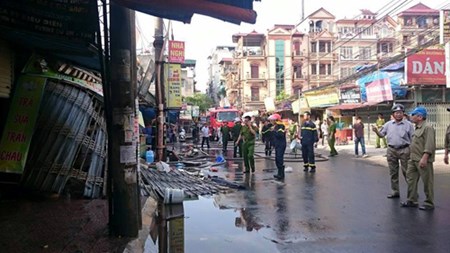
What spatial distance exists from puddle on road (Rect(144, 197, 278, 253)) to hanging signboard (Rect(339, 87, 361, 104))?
21.7m

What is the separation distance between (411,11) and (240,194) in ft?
237

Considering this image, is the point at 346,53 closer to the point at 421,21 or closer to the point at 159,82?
the point at 421,21

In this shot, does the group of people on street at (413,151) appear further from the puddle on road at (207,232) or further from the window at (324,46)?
the window at (324,46)

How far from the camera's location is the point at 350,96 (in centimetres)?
2886

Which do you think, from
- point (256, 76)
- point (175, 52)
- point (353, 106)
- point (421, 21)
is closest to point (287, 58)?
point (256, 76)

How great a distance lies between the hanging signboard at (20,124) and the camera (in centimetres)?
771

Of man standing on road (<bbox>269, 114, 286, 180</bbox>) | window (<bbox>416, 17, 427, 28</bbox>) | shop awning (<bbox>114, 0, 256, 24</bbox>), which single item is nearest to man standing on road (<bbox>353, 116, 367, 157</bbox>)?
man standing on road (<bbox>269, 114, 286, 180</bbox>)

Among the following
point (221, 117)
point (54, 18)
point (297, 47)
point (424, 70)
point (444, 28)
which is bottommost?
point (221, 117)

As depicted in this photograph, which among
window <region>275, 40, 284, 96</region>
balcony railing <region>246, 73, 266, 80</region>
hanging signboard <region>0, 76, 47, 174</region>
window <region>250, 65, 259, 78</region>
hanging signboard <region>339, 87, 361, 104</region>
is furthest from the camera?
window <region>250, 65, 259, 78</region>

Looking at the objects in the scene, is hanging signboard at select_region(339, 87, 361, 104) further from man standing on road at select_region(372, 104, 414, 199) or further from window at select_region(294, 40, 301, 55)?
window at select_region(294, 40, 301, 55)

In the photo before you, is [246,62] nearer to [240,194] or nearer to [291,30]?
[291,30]

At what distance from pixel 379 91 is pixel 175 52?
35.2ft

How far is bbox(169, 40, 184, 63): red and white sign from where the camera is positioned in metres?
20.8

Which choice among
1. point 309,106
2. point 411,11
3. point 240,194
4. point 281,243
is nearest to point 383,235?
point 281,243
